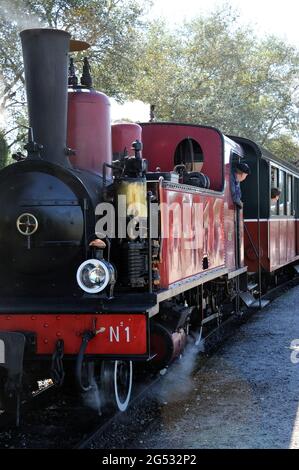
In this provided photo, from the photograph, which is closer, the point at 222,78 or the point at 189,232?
the point at 189,232

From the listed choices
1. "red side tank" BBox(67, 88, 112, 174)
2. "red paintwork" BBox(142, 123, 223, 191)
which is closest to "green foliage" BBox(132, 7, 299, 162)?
"red paintwork" BBox(142, 123, 223, 191)

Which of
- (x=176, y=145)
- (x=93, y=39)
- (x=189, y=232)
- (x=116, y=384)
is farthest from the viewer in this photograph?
(x=93, y=39)

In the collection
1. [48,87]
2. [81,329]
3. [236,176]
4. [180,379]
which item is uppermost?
[48,87]

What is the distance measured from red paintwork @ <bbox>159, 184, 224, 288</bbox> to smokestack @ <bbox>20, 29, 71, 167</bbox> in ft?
2.90

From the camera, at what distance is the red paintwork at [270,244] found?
1035cm

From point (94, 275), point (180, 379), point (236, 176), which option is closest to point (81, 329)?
point (94, 275)

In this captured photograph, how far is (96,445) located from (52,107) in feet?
7.93

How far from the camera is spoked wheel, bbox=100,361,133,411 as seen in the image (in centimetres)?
464

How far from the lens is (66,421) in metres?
4.74

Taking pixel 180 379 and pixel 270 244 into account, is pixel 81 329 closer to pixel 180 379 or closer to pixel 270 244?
pixel 180 379

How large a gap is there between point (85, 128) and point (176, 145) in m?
2.24

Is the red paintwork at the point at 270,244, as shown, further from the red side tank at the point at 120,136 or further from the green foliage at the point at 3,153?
the green foliage at the point at 3,153

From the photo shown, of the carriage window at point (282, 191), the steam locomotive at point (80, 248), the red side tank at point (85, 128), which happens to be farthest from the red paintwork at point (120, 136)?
the carriage window at point (282, 191)

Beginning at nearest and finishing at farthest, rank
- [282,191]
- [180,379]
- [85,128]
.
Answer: [85,128], [180,379], [282,191]
